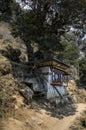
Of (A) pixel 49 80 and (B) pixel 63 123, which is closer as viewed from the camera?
(B) pixel 63 123

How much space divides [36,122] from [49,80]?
8.03 m

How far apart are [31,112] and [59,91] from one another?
8390 mm

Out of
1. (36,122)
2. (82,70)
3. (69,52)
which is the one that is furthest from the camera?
(82,70)

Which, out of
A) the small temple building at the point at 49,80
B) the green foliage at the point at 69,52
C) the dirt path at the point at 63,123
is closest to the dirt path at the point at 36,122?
the dirt path at the point at 63,123

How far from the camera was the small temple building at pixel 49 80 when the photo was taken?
24.7 m

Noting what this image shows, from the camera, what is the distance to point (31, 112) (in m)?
19.8

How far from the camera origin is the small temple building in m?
24.7

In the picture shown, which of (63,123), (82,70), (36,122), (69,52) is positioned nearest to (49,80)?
(63,123)

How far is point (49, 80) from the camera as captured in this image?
84.9ft

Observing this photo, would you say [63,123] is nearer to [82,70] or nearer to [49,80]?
[49,80]

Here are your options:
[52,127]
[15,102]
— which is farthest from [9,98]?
[52,127]

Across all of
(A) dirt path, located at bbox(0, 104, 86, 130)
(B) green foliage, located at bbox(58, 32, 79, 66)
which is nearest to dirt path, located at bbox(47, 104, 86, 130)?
(A) dirt path, located at bbox(0, 104, 86, 130)

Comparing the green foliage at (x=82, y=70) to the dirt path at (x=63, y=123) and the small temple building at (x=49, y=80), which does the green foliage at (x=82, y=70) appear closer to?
the small temple building at (x=49, y=80)

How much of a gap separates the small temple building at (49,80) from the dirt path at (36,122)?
3.67 m
